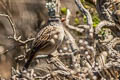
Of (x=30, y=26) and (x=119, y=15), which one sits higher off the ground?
(x=119, y=15)

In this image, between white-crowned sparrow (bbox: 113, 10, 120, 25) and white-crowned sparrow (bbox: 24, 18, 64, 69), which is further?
white-crowned sparrow (bbox: 113, 10, 120, 25)

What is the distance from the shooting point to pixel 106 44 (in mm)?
2803

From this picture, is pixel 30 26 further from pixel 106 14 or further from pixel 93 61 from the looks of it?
pixel 93 61

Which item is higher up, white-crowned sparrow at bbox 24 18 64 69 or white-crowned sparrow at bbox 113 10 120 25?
white-crowned sparrow at bbox 113 10 120 25

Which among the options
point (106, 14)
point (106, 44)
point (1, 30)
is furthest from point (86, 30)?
point (1, 30)

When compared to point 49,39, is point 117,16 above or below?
above

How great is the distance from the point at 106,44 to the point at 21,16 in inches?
105

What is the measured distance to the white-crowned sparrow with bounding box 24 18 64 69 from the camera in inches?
111

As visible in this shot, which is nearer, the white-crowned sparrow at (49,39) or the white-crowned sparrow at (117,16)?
the white-crowned sparrow at (49,39)

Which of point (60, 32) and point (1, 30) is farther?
point (1, 30)

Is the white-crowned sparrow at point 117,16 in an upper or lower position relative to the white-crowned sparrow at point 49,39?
upper

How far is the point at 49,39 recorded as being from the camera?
2859mm

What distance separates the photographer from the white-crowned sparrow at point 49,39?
2812mm

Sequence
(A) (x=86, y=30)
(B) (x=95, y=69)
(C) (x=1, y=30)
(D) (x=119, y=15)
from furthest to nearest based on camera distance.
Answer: (C) (x=1, y=30), (D) (x=119, y=15), (A) (x=86, y=30), (B) (x=95, y=69)
